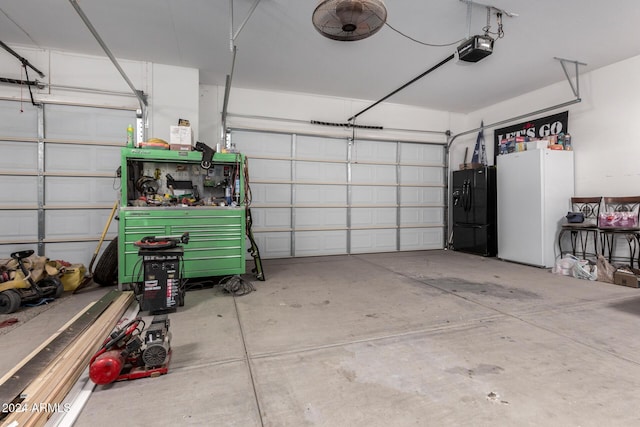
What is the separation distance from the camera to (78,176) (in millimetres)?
4199

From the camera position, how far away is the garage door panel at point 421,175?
21.3 ft

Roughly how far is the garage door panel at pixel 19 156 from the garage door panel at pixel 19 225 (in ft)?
1.99

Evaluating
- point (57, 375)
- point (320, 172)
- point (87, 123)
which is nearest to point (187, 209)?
point (57, 375)

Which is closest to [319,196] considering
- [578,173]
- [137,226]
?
[137,226]

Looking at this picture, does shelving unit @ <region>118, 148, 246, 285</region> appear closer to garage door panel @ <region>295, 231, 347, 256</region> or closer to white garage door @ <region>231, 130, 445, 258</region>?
white garage door @ <region>231, 130, 445, 258</region>

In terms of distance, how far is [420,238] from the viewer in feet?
21.8

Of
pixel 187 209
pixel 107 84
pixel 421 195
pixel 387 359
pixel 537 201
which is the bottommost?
pixel 387 359

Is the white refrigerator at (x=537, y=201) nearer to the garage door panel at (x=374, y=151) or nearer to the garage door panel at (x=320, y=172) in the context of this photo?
the garage door panel at (x=374, y=151)

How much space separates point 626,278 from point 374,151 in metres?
4.35

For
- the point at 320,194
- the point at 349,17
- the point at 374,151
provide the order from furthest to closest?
1. the point at 374,151
2. the point at 320,194
3. the point at 349,17

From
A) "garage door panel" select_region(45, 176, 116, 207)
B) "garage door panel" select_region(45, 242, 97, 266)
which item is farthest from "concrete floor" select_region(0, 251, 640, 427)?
"garage door panel" select_region(45, 176, 116, 207)

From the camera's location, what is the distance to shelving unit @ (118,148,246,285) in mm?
3205

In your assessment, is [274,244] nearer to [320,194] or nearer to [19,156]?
[320,194]

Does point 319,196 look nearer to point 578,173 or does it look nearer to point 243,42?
point 243,42
